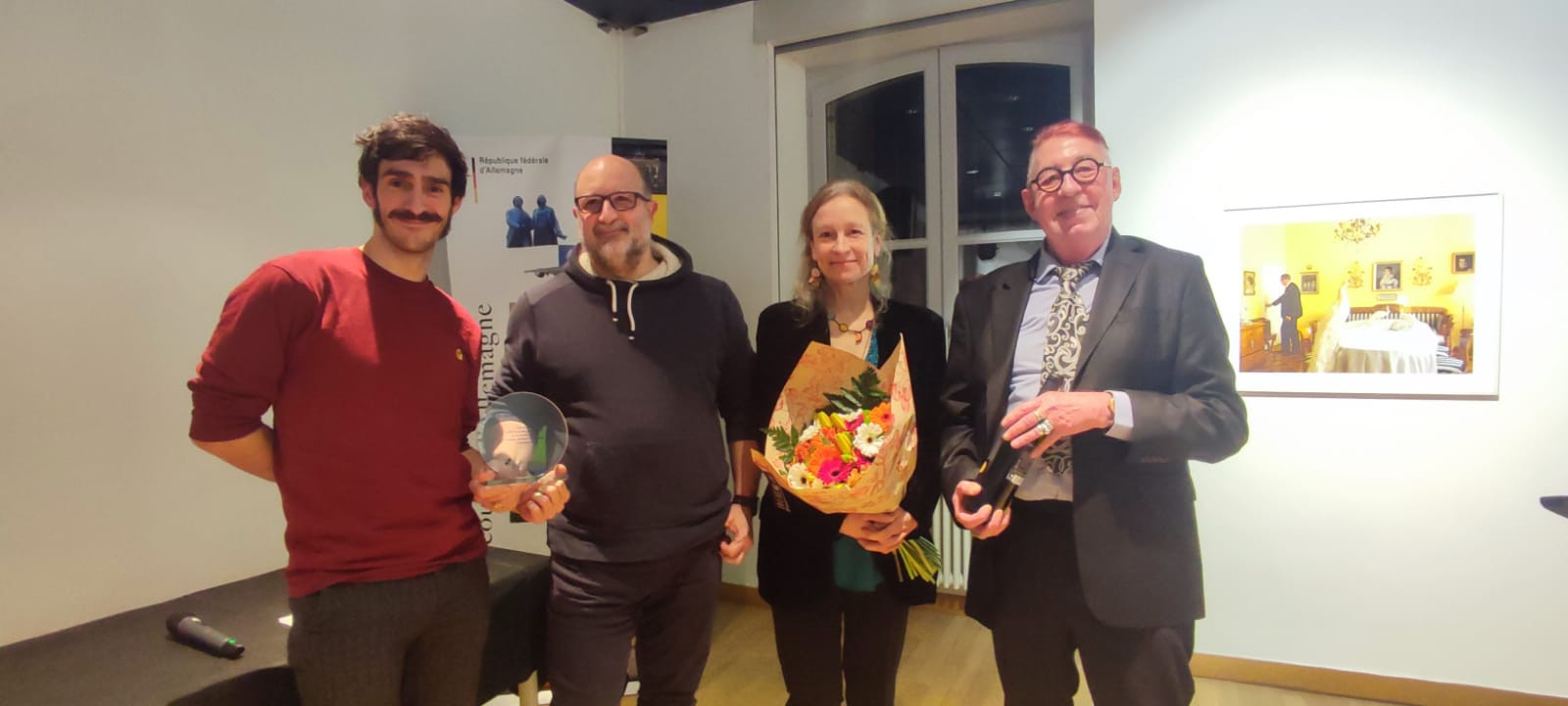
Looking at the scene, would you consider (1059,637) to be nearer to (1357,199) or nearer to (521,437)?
(521,437)

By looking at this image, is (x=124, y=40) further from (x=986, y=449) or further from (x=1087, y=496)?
(x=1087, y=496)

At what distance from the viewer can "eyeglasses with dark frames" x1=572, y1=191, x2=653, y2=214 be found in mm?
1667

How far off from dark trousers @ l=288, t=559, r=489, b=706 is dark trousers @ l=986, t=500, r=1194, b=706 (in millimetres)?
1076

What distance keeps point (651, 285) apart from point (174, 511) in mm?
1528

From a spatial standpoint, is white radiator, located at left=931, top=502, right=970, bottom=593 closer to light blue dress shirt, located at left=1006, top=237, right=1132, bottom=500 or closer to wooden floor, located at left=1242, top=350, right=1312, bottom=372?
wooden floor, located at left=1242, top=350, right=1312, bottom=372

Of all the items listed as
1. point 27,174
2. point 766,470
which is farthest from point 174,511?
point 766,470

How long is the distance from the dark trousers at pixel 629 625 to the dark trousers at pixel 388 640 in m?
0.22

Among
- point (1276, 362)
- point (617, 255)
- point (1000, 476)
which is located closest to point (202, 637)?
point (617, 255)

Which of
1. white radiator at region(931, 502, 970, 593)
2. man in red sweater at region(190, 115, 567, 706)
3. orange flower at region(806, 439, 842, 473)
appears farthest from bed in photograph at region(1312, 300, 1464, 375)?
man in red sweater at region(190, 115, 567, 706)

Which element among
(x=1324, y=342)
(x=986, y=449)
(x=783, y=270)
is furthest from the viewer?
(x=783, y=270)

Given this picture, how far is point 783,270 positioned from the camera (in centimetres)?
369

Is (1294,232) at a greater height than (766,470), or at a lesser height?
greater

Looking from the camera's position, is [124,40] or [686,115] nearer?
[124,40]

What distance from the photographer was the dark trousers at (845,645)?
1.67 metres
